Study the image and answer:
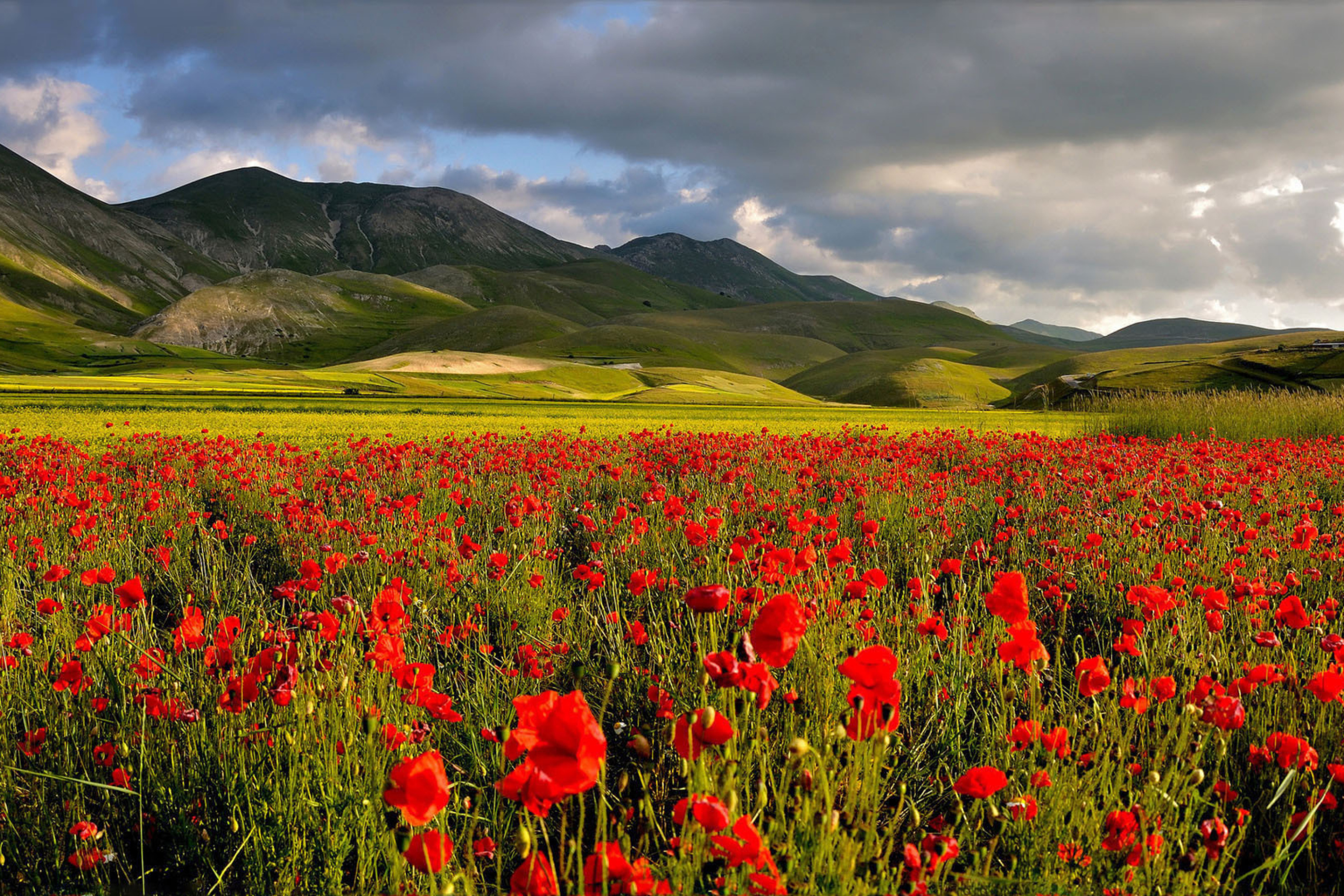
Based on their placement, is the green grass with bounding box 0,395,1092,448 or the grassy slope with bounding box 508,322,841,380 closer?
the green grass with bounding box 0,395,1092,448

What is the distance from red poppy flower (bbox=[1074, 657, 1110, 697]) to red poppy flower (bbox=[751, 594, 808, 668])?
1.10 meters

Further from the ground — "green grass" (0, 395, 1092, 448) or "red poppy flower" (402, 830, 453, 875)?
"green grass" (0, 395, 1092, 448)

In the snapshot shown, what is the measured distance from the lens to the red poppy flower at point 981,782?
64.6 inches

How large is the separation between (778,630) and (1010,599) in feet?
2.69

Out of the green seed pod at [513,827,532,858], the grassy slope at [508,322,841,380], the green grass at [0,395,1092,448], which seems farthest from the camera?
the grassy slope at [508,322,841,380]

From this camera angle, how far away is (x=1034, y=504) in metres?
7.55

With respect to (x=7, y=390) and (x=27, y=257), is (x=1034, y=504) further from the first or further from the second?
(x=27, y=257)

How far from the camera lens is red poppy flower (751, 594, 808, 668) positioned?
1572 mm

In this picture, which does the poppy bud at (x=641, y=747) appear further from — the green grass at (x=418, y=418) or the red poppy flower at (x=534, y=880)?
the green grass at (x=418, y=418)

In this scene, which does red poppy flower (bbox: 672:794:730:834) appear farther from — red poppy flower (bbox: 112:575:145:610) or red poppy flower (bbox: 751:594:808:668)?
red poppy flower (bbox: 112:575:145:610)

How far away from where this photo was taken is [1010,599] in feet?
6.64

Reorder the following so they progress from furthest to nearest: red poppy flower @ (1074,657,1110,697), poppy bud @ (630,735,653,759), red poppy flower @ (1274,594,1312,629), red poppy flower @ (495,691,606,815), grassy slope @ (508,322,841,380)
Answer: grassy slope @ (508,322,841,380), red poppy flower @ (1274,594,1312,629), red poppy flower @ (1074,657,1110,697), poppy bud @ (630,735,653,759), red poppy flower @ (495,691,606,815)

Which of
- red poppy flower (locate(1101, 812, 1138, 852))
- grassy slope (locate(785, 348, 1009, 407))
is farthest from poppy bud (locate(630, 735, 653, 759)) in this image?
grassy slope (locate(785, 348, 1009, 407))

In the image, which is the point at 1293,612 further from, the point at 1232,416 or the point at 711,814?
the point at 1232,416
